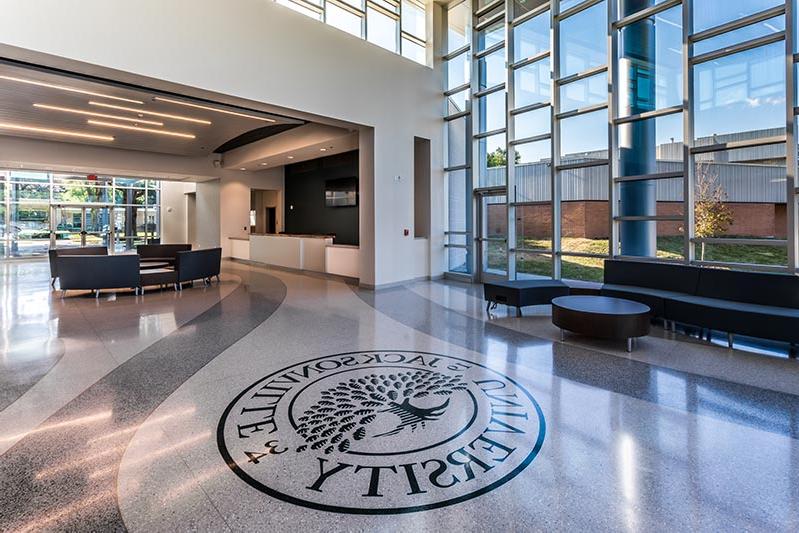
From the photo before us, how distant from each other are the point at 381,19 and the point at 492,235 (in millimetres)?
5407

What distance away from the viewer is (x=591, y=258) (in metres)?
7.49

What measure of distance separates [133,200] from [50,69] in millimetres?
14479

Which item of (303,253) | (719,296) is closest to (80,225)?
(303,253)

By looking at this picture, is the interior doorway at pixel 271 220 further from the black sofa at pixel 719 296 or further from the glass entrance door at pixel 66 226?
the black sofa at pixel 719 296

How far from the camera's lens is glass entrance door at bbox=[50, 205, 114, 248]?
16.2 metres

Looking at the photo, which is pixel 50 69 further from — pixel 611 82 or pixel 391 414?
pixel 611 82

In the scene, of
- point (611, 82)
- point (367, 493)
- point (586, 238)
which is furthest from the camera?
point (586, 238)

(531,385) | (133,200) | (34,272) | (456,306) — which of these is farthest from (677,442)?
(133,200)

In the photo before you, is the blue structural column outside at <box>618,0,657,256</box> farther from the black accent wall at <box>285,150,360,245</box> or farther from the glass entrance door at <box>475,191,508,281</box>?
the black accent wall at <box>285,150,360,245</box>

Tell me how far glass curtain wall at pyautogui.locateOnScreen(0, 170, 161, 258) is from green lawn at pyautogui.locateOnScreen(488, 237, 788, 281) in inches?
633

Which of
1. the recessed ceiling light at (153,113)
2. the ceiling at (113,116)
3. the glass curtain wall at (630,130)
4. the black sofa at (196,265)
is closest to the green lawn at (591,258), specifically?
the glass curtain wall at (630,130)

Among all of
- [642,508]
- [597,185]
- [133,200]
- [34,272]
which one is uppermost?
[133,200]

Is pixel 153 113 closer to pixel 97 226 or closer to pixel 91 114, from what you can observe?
pixel 91 114

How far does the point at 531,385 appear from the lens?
3.66 m
